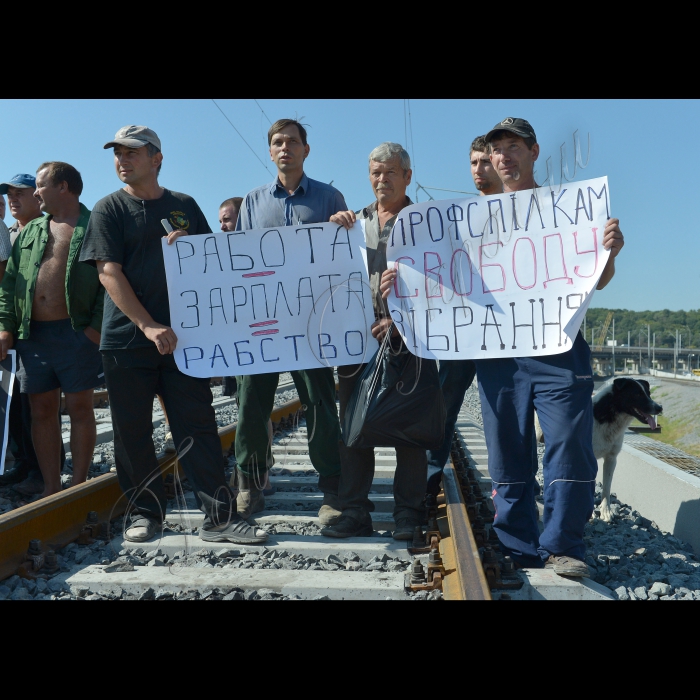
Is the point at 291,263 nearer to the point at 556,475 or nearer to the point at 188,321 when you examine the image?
the point at 188,321

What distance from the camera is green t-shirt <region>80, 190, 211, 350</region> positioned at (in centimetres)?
372

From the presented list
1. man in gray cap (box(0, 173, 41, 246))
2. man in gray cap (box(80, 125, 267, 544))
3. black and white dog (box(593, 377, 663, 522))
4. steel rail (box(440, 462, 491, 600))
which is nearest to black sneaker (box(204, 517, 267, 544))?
man in gray cap (box(80, 125, 267, 544))

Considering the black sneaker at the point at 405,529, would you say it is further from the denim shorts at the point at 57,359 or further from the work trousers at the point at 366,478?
the denim shorts at the point at 57,359

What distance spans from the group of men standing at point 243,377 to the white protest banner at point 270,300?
0.09 metres

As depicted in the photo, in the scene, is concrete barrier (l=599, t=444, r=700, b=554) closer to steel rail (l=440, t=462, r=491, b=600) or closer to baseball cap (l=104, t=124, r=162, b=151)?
steel rail (l=440, t=462, r=491, b=600)

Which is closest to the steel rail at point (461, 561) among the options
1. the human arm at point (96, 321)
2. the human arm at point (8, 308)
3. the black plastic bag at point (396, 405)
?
the black plastic bag at point (396, 405)

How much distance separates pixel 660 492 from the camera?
15.8 feet

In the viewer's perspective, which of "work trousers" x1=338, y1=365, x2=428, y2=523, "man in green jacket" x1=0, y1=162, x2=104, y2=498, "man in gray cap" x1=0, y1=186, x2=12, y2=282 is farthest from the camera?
"man in gray cap" x1=0, y1=186, x2=12, y2=282

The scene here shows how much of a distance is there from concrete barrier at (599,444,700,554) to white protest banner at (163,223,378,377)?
2.18 meters

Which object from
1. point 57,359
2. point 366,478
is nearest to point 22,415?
point 57,359

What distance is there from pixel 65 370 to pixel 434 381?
8.11 feet

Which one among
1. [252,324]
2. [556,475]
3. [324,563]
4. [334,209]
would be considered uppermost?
[334,209]

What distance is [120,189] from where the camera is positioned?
385 cm
